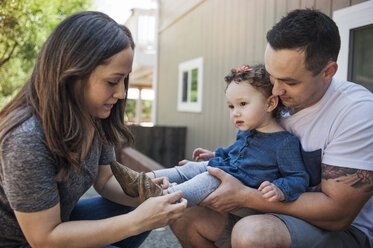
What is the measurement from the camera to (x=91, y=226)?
4.88 ft

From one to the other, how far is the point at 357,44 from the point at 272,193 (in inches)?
73.7

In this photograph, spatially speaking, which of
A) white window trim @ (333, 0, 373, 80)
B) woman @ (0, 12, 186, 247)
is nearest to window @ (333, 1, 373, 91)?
white window trim @ (333, 0, 373, 80)

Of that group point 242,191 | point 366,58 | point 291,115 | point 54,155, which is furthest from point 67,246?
point 366,58

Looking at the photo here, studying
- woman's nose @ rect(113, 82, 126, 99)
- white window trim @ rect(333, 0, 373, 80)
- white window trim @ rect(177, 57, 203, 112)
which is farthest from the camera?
white window trim @ rect(177, 57, 203, 112)

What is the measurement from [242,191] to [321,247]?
1.45 ft

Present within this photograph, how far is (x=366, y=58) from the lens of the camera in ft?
8.98

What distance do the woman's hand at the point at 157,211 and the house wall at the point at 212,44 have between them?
7.67ft

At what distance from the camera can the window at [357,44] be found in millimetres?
2693

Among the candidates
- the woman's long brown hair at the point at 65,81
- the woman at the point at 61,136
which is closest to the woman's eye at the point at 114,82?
the woman at the point at 61,136

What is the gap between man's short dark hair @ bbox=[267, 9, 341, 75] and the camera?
5.27ft

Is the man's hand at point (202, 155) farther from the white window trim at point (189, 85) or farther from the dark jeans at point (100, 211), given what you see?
the white window trim at point (189, 85)

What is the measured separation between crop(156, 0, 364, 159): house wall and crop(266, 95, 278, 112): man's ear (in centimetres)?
156

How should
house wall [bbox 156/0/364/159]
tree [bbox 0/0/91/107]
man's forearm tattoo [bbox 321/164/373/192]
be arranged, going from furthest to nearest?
house wall [bbox 156/0/364/159]
tree [bbox 0/0/91/107]
man's forearm tattoo [bbox 321/164/373/192]

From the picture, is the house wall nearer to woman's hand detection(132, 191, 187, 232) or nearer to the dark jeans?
woman's hand detection(132, 191, 187, 232)
